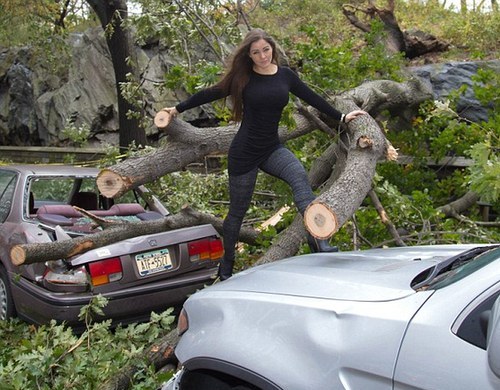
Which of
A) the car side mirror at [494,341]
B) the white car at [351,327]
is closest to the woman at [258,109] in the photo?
the white car at [351,327]

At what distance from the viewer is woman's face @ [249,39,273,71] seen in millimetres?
4430

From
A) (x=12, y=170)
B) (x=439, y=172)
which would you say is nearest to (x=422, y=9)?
(x=439, y=172)

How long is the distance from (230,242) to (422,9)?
45.7ft

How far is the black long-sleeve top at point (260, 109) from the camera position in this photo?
4523 millimetres

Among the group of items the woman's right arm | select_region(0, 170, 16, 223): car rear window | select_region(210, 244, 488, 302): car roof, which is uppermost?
the woman's right arm

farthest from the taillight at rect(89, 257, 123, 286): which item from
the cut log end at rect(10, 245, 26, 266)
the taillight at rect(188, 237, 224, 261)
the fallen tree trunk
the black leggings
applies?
the fallen tree trunk

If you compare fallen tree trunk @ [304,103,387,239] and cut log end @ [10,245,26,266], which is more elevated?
fallen tree trunk @ [304,103,387,239]

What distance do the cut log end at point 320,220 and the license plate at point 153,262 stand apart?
1.85 meters

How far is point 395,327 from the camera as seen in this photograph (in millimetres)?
2143

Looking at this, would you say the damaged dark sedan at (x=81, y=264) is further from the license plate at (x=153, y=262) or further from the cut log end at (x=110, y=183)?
the cut log end at (x=110, y=183)

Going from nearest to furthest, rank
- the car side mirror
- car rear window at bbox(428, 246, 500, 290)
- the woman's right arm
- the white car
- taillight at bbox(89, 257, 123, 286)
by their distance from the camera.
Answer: the car side mirror → the white car → car rear window at bbox(428, 246, 500, 290) → the woman's right arm → taillight at bbox(89, 257, 123, 286)

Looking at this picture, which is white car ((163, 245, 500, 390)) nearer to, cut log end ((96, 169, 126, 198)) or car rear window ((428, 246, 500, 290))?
car rear window ((428, 246, 500, 290))

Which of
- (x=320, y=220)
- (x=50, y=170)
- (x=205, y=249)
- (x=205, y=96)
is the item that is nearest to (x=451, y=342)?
(x=320, y=220)

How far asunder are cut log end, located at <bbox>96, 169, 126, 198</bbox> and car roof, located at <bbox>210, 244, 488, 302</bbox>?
6.69 feet
